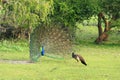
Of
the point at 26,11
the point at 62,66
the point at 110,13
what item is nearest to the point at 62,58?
the point at 62,66

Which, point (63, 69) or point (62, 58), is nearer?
point (63, 69)

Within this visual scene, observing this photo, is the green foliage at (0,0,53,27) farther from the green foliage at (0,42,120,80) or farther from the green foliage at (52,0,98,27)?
the green foliage at (52,0,98,27)

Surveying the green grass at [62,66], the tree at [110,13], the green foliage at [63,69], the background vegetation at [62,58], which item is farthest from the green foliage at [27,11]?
the tree at [110,13]

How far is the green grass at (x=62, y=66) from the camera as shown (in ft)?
42.6

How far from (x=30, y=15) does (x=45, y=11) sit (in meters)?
0.85

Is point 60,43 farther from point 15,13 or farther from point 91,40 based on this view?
point 91,40

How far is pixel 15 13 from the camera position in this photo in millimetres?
19250

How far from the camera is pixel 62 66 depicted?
1531 centimetres

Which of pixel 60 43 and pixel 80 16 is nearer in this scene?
pixel 60 43

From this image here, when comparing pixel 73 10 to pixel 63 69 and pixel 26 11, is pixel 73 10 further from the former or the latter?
pixel 63 69

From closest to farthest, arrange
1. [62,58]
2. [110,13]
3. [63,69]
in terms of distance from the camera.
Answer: [63,69] → [62,58] → [110,13]

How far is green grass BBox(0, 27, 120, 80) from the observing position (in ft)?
42.6

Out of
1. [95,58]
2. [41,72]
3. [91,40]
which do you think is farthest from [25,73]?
[91,40]

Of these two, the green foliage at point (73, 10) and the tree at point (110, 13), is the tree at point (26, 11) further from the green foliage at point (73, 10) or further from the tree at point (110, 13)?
the tree at point (110, 13)
